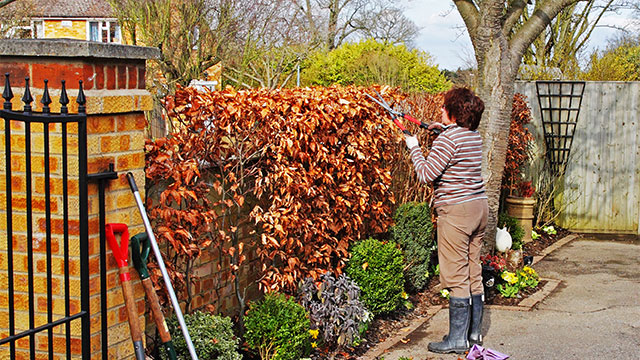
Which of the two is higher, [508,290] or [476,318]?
[476,318]

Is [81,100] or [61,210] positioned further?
[61,210]

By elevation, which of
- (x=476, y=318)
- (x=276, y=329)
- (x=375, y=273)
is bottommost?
(x=476, y=318)

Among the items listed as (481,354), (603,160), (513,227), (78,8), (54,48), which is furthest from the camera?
(78,8)

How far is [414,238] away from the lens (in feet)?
22.4

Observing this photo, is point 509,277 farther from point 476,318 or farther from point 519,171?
point 519,171

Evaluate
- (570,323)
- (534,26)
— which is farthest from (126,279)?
(534,26)

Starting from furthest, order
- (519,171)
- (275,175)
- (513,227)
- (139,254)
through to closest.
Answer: (519,171) < (513,227) < (275,175) < (139,254)

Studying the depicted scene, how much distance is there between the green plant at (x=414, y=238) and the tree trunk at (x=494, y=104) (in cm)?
108

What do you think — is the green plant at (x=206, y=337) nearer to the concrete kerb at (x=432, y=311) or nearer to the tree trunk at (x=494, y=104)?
the concrete kerb at (x=432, y=311)

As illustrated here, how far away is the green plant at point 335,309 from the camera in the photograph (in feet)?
17.2

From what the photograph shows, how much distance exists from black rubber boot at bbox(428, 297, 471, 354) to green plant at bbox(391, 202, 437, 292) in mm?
1400

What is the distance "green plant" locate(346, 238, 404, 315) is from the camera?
5.84 m

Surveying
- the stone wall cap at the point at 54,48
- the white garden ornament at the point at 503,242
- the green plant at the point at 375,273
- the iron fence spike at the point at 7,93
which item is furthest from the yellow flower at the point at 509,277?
the iron fence spike at the point at 7,93

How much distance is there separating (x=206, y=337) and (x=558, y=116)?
26.4 ft
